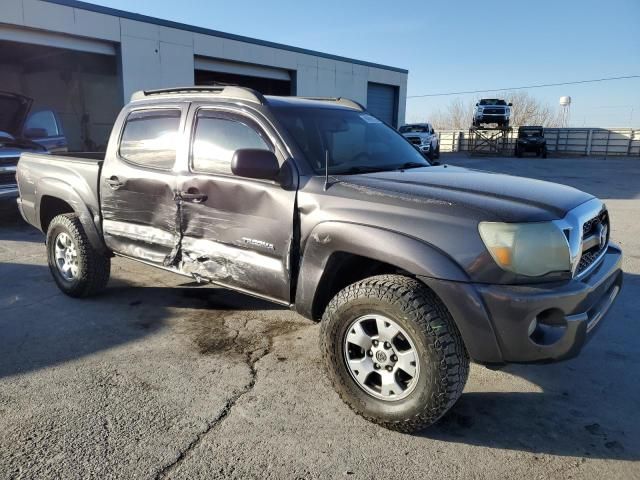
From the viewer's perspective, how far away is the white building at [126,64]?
14053mm

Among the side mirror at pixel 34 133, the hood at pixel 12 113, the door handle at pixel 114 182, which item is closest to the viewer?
the door handle at pixel 114 182

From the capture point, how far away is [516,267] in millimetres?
2395

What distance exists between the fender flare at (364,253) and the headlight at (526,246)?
8.0 inches

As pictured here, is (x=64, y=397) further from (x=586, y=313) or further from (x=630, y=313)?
(x=630, y=313)

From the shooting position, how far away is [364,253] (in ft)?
8.92

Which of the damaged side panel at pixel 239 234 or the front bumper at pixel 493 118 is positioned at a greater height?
the front bumper at pixel 493 118

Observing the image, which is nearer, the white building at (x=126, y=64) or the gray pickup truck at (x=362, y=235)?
the gray pickup truck at (x=362, y=235)

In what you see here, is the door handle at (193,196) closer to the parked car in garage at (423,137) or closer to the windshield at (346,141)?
the windshield at (346,141)

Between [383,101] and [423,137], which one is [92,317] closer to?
[423,137]

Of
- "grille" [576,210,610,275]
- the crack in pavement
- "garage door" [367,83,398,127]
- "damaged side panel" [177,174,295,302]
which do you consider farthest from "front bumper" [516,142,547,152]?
"damaged side panel" [177,174,295,302]

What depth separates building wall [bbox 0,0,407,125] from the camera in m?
13.5

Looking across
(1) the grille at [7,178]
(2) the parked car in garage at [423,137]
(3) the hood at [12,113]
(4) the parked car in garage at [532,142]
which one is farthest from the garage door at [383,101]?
(1) the grille at [7,178]

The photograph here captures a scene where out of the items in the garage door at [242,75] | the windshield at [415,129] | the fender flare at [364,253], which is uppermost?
the garage door at [242,75]

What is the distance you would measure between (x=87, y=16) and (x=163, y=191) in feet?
43.6
